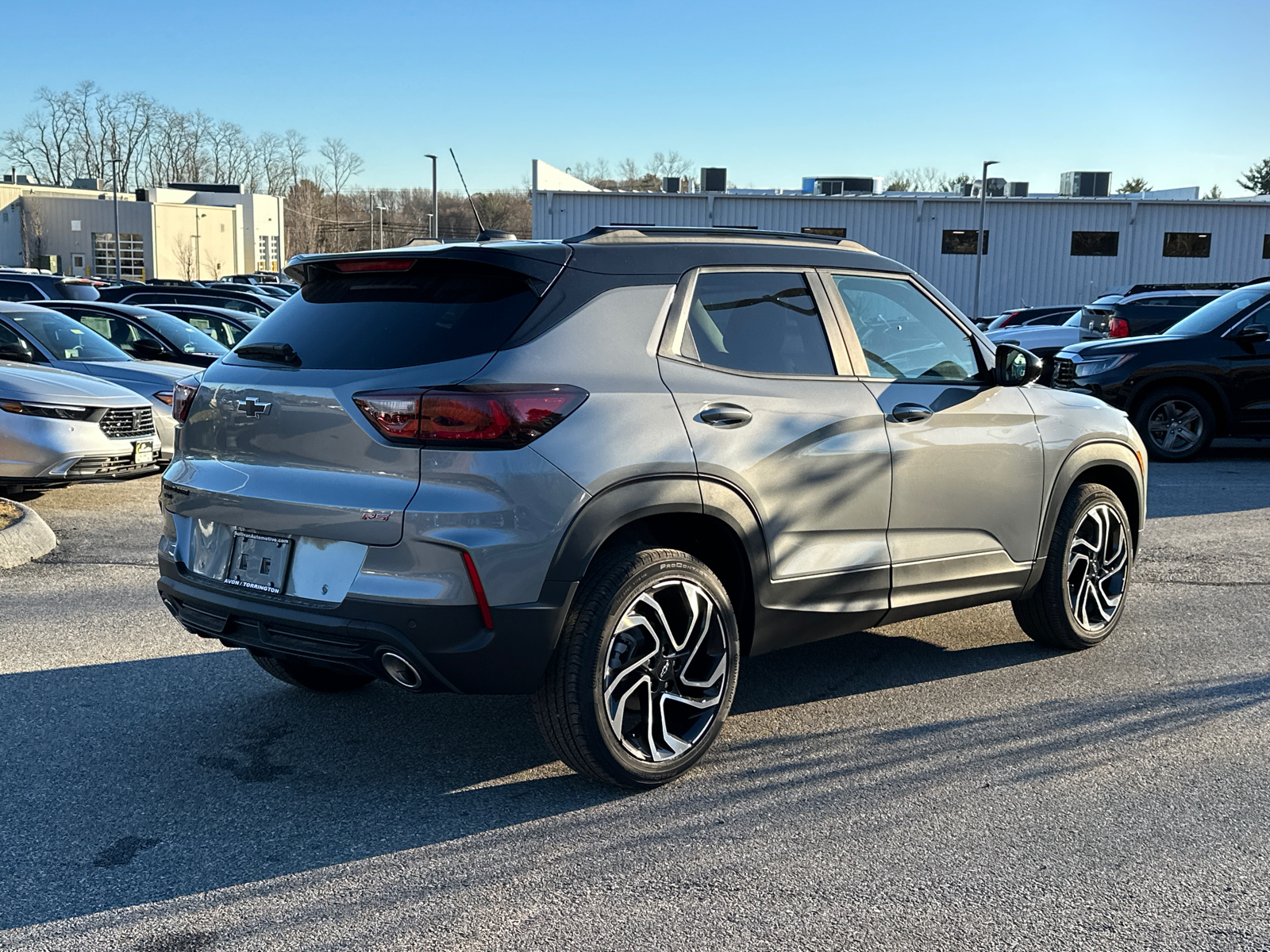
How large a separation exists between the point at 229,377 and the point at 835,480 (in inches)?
85.5

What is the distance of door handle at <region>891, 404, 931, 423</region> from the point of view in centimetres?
467

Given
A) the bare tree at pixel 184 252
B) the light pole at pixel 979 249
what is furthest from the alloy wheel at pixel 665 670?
the bare tree at pixel 184 252

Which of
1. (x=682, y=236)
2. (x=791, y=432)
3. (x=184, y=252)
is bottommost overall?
(x=791, y=432)

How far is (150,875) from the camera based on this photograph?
3.33 m

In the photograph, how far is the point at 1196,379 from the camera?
13.0m

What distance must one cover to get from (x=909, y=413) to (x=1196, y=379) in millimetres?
9657

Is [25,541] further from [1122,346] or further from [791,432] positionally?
[1122,346]

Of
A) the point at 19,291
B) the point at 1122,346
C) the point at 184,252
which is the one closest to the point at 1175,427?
the point at 1122,346

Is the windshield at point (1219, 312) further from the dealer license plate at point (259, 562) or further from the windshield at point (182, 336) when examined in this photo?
the dealer license plate at point (259, 562)

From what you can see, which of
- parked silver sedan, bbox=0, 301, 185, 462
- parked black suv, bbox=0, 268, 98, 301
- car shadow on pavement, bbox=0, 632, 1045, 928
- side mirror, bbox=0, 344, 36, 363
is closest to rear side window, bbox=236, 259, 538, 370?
car shadow on pavement, bbox=0, 632, 1045, 928

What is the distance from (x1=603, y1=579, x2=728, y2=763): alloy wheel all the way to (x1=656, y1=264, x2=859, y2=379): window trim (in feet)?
2.54

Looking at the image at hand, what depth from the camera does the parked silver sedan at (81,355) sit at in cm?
1034

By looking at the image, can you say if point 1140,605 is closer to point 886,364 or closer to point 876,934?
point 886,364

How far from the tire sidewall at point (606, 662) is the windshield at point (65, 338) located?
8972 millimetres
